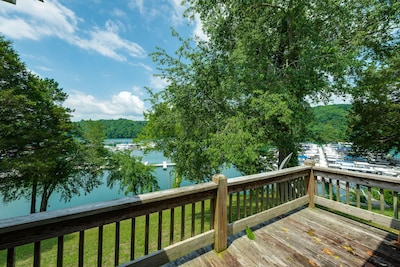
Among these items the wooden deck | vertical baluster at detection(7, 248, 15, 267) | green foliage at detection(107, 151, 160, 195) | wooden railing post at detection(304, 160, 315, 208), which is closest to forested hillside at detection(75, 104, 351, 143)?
wooden railing post at detection(304, 160, 315, 208)

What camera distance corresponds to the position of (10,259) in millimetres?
Result: 1295

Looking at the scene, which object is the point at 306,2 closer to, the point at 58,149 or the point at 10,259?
the point at 10,259

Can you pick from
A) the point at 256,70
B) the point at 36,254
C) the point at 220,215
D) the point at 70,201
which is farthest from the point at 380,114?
the point at 70,201

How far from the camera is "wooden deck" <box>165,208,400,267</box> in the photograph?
220 centimetres

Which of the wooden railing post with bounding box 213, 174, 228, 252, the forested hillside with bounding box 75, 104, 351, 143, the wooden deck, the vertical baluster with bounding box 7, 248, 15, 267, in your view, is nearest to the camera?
the vertical baluster with bounding box 7, 248, 15, 267

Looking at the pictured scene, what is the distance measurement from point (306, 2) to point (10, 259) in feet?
25.7

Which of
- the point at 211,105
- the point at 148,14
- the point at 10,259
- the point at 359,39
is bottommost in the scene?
the point at 10,259

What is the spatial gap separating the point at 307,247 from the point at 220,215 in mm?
1287

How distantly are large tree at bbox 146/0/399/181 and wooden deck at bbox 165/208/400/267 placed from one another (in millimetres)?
2028

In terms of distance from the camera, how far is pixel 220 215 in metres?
2.41

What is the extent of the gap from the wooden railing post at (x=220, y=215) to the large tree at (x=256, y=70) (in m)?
2.41

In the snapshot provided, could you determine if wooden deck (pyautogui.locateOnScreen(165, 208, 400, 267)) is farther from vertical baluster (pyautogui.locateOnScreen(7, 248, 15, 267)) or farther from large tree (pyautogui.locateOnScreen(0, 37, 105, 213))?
large tree (pyautogui.locateOnScreen(0, 37, 105, 213))

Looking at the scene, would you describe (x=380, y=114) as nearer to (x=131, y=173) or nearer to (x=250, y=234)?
(x=250, y=234)

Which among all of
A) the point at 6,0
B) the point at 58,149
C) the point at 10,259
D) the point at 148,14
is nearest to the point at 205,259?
the point at 10,259
